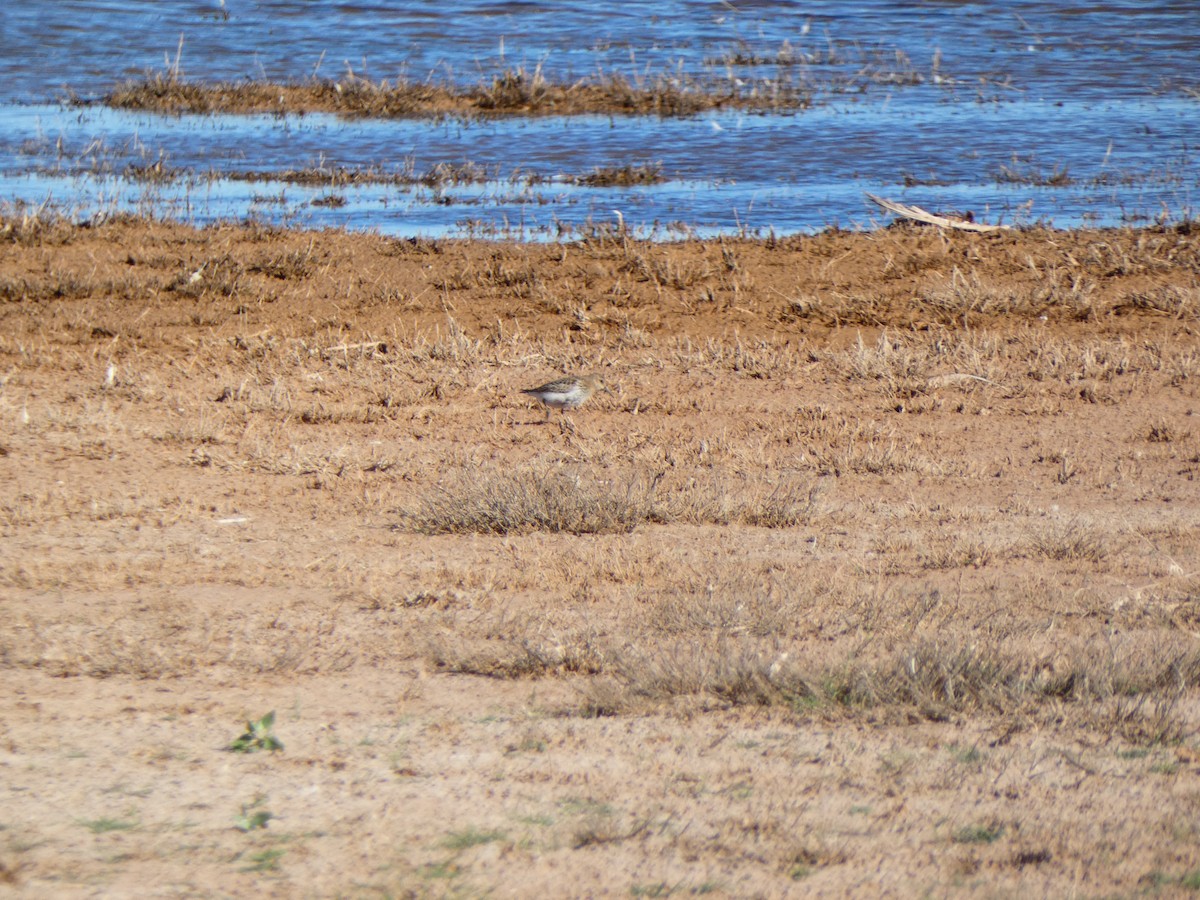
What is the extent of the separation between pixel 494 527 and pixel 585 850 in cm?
326

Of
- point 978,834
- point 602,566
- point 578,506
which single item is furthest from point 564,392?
point 978,834

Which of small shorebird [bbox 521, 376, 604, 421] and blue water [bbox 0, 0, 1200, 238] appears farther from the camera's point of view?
blue water [bbox 0, 0, 1200, 238]

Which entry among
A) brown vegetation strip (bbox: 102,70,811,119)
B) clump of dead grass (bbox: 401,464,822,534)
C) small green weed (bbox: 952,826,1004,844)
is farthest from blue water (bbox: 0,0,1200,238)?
small green weed (bbox: 952,826,1004,844)

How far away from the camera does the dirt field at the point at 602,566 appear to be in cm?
380

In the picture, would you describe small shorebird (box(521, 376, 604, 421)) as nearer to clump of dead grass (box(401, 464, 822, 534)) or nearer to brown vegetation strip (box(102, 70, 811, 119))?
clump of dead grass (box(401, 464, 822, 534))

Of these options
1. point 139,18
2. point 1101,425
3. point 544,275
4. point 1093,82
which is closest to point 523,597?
point 1101,425

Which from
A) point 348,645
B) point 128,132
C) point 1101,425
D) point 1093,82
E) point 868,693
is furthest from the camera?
point 1093,82

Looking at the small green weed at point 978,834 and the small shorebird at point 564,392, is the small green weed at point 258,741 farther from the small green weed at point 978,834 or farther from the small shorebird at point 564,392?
the small shorebird at point 564,392

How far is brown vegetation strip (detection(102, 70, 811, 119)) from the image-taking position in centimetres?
2064

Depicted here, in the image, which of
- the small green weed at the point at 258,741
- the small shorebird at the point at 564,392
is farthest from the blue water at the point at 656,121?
the small green weed at the point at 258,741

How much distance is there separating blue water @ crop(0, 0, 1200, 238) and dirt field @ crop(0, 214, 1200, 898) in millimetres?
2406

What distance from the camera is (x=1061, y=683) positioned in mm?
4688

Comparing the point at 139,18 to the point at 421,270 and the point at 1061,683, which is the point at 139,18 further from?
the point at 1061,683

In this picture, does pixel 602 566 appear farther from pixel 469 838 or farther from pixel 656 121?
pixel 656 121
